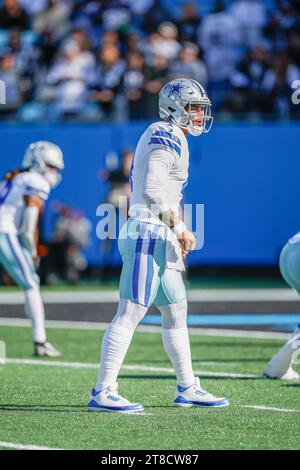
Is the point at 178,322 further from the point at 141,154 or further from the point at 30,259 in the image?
the point at 30,259

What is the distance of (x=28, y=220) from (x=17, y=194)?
10.8 inches

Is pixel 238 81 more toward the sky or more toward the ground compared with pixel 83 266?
more toward the sky

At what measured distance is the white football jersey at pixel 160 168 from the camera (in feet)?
21.3

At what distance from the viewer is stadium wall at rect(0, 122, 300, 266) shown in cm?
1883

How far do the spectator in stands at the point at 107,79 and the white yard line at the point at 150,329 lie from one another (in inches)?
263

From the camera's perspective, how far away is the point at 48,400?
23.5ft

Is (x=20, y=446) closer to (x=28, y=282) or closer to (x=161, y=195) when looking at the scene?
(x=161, y=195)

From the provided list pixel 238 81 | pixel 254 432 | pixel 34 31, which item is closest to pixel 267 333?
pixel 254 432

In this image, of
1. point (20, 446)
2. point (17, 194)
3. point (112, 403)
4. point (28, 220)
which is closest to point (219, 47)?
point (17, 194)

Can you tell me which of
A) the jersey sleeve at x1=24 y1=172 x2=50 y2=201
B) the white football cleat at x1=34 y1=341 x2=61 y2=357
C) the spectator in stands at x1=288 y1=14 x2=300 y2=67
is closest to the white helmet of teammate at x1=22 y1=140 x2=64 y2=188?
the jersey sleeve at x1=24 y1=172 x2=50 y2=201

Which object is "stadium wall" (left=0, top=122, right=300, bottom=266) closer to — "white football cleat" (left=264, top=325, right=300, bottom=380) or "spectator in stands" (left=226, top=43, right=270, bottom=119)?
"spectator in stands" (left=226, top=43, right=270, bottom=119)

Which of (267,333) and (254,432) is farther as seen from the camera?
(267,333)

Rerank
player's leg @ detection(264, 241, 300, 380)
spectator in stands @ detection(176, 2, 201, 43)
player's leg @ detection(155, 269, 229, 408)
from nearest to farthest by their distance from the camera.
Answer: player's leg @ detection(155, 269, 229, 408) → player's leg @ detection(264, 241, 300, 380) → spectator in stands @ detection(176, 2, 201, 43)
